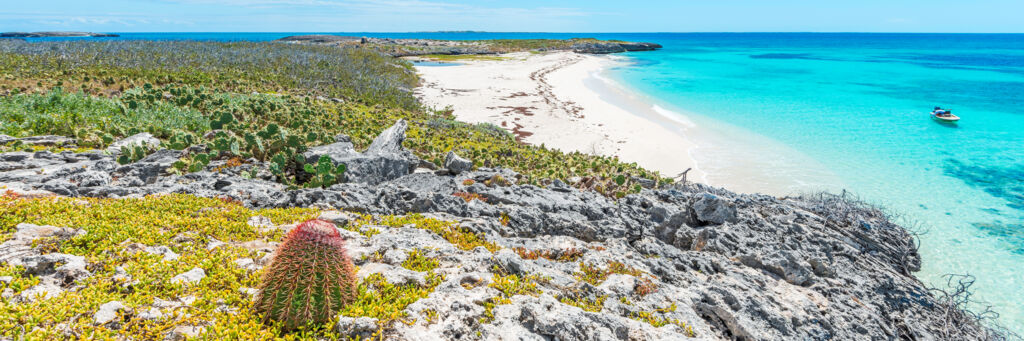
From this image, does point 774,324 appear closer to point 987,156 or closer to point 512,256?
point 512,256

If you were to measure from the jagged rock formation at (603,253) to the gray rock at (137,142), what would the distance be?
849 millimetres

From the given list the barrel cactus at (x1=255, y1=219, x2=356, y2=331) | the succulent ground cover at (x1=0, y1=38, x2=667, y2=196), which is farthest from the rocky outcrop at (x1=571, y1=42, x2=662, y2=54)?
the barrel cactus at (x1=255, y1=219, x2=356, y2=331)

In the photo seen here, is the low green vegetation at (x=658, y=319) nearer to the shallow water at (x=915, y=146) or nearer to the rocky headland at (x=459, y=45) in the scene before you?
the shallow water at (x=915, y=146)

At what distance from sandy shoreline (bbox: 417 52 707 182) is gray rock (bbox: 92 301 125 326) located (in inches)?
759

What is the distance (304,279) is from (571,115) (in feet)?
97.6

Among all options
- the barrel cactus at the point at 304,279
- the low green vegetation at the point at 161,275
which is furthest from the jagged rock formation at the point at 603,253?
the barrel cactus at the point at 304,279

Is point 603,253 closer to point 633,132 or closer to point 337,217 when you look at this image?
point 337,217

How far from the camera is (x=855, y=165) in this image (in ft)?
75.3

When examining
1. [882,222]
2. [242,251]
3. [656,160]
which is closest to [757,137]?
[656,160]

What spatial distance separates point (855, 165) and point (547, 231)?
70.6 feet

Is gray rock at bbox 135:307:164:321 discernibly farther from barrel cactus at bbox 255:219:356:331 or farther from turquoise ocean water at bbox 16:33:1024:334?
turquoise ocean water at bbox 16:33:1024:334

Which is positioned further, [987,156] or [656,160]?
[987,156]

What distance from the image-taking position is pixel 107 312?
14.9 feet

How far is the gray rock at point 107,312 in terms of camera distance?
4.42 meters
